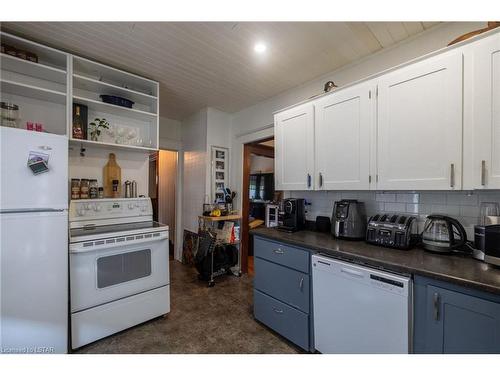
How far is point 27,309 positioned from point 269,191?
11.5ft

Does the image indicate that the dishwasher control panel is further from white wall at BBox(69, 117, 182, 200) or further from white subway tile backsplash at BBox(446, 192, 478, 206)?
white wall at BBox(69, 117, 182, 200)

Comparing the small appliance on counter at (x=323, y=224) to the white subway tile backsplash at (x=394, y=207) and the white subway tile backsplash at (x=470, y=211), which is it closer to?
the white subway tile backsplash at (x=394, y=207)

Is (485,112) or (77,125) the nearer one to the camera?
(485,112)

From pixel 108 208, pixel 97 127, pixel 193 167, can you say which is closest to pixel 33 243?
pixel 108 208

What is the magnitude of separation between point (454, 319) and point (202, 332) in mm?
1787

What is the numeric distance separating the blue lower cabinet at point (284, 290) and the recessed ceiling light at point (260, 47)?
1681 millimetres

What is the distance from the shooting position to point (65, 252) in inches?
62.0

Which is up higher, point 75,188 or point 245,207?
point 75,188

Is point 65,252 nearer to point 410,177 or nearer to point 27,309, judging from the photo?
point 27,309

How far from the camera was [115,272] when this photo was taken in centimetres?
184

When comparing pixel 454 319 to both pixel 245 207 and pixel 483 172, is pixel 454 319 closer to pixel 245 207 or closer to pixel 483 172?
pixel 483 172

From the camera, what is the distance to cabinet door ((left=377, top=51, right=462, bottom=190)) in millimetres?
1294

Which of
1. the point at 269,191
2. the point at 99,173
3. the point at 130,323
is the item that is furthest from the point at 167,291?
the point at 269,191

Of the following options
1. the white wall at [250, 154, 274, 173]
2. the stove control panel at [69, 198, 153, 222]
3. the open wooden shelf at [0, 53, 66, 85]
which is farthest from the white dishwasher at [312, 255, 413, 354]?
the white wall at [250, 154, 274, 173]
